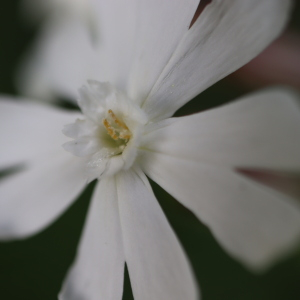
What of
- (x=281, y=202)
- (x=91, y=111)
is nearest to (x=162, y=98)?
(x=91, y=111)

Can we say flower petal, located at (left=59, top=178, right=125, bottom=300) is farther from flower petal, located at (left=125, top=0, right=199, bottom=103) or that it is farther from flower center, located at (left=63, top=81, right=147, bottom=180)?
flower petal, located at (left=125, top=0, right=199, bottom=103)

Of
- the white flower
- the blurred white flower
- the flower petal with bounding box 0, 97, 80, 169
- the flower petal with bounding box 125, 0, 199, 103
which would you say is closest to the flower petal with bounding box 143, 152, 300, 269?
the white flower

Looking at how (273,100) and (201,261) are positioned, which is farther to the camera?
(201,261)

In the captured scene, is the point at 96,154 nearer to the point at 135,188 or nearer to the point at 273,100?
the point at 135,188

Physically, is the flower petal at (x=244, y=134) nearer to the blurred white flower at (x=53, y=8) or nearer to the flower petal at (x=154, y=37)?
the flower petal at (x=154, y=37)

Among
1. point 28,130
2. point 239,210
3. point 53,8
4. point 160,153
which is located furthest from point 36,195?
point 53,8

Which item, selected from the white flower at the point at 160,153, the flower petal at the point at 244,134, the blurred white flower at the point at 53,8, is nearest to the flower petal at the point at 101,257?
the white flower at the point at 160,153
